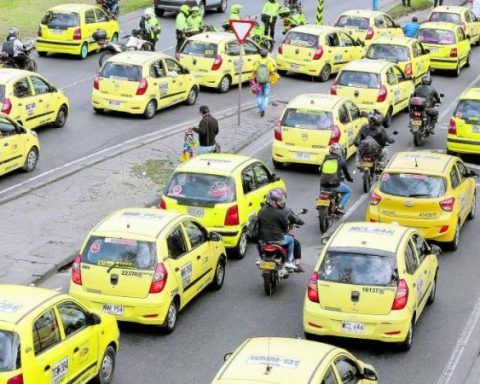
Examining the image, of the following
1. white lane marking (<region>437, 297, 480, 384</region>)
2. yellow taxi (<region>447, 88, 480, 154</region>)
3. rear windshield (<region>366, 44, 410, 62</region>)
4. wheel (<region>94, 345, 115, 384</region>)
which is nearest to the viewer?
wheel (<region>94, 345, 115, 384</region>)

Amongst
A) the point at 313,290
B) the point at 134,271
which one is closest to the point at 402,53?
the point at 313,290

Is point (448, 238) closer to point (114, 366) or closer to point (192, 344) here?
point (192, 344)

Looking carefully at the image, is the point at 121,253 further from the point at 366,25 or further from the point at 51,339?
the point at 366,25

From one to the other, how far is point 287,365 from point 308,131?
48.2 feet

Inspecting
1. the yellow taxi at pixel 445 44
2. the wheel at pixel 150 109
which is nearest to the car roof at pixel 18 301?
the wheel at pixel 150 109

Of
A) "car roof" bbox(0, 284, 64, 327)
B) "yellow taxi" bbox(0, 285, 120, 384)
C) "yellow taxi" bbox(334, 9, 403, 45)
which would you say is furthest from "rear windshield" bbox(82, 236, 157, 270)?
"yellow taxi" bbox(334, 9, 403, 45)

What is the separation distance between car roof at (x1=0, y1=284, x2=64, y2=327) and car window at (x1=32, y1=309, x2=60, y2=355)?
0.52 feet

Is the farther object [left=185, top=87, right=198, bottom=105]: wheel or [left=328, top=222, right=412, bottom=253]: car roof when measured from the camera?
[left=185, top=87, right=198, bottom=105]: wheel

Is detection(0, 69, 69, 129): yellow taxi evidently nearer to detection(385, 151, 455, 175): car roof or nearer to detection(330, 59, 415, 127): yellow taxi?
detection(330, 59, 415, 127): yellow taxi

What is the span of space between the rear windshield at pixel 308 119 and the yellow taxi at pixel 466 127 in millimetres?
3368

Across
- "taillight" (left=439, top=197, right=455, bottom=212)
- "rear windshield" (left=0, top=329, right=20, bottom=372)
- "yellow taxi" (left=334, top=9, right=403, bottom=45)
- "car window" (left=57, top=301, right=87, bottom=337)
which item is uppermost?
"rear windshield" (left=0, top=329, right=20, bottom=372)

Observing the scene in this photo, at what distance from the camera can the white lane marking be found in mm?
15164

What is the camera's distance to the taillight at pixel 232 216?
19766 mm

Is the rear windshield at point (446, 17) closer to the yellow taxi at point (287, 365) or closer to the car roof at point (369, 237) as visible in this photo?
the car roof at point (369, 237)
